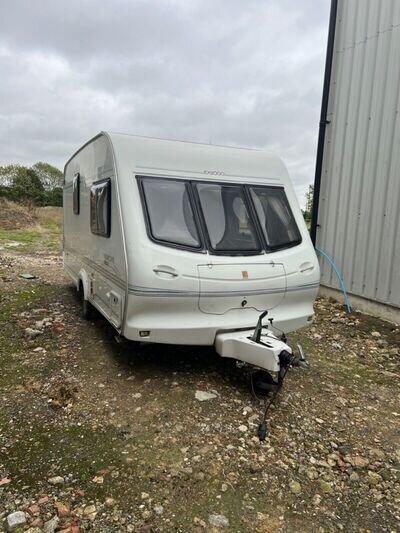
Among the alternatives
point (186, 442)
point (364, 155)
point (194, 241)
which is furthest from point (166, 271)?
point (364, 155)

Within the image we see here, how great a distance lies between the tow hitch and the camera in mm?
3488

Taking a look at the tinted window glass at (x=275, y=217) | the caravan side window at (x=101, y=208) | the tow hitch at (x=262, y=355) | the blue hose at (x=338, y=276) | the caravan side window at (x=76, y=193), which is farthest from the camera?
the blue hose at (x=338, y=276)

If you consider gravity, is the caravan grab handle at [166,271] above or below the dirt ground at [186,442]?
above

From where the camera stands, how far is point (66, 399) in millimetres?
3717

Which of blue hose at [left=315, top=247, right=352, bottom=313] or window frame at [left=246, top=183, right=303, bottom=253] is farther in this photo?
blue hose at [left=315, top=247, right=352, bottom=313]

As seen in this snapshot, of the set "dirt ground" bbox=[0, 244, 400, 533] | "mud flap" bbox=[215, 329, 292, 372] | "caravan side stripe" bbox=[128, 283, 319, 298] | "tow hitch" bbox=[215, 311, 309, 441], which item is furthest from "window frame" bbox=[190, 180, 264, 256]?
"dirt ground" bbox=[0, 244, 400, 533]

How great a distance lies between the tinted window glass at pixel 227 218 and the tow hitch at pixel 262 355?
0.78 metres

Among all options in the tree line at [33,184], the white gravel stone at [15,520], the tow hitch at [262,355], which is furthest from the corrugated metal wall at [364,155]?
the tree line at [33,184]

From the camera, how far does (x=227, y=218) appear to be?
14.0ft

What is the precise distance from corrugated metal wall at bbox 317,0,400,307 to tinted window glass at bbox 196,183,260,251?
3.22 metres

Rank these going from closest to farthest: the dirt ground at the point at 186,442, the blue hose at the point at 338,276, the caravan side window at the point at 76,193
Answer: the dirt ground at the point at 186,442 → the caravan side window at the point at 76,193 → the blue hose at the point at 338,276

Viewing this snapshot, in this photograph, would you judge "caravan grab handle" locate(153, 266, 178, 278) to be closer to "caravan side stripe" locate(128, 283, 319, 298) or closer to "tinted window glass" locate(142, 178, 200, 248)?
"caravan side stripe" locate(128, 283, 319, 298)

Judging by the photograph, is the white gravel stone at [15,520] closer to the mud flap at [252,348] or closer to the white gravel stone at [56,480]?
the white gravel stone at [56,480]

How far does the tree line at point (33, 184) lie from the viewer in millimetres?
33347
